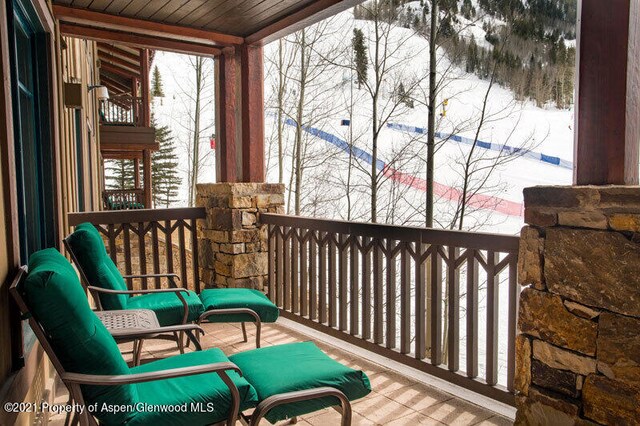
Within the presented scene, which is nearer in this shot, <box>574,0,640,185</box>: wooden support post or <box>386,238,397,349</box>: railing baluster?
<box>574,0,640,185</box>: wooden support post

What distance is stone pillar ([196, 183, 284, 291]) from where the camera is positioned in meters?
4.47

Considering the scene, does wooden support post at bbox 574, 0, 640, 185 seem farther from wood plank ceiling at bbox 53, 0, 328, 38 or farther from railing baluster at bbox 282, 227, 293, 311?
railing baluster at bbox 282, 227, 293, 311

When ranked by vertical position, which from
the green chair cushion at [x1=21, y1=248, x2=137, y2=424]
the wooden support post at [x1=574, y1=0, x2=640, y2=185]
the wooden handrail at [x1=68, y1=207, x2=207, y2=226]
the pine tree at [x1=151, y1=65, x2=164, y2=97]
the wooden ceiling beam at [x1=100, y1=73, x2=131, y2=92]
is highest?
the pine tree at [x1=151, y1=65, x2=164, y2=97]

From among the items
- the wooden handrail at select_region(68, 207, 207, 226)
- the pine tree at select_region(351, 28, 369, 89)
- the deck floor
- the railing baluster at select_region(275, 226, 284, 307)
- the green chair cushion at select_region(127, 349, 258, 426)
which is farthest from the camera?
the pine tree at select_region(351, 28, 369, 89)

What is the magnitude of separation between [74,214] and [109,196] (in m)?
11.2

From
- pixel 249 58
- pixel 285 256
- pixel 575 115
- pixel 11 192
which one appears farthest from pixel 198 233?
pixel 575 115

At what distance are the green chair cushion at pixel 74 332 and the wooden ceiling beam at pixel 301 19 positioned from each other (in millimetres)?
2851

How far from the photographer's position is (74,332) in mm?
1385

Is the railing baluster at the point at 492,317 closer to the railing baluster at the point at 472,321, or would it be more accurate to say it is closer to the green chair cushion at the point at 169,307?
the railing baluster at the point at 472,321

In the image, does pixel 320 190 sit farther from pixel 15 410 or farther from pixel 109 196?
pixel 15 410

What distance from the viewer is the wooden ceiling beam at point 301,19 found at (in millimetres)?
3648

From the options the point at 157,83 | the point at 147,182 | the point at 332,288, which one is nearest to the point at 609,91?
the point at 332,288

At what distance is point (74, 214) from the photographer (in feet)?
12.7

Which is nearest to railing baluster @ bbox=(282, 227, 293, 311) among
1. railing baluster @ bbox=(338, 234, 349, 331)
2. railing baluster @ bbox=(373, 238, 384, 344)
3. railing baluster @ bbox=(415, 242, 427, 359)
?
railing baluster @ bbox=(338, 234, 349, 331)
